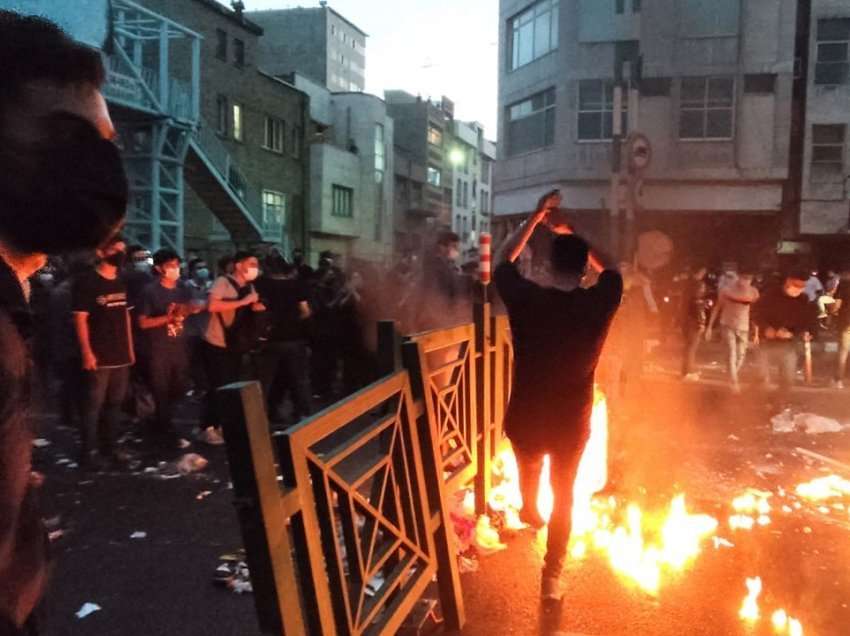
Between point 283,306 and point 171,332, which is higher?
point 283,306

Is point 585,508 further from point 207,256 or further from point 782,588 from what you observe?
point 207,256

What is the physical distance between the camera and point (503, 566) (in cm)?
471

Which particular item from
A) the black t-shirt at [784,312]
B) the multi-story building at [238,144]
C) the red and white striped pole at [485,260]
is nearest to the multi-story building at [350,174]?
the multi-story building at [238,144]

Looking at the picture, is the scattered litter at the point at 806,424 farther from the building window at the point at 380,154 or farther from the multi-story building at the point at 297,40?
the multi-story building at the point at 297,40

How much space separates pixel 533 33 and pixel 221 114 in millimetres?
12961

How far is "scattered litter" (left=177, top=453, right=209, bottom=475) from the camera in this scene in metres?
6.75

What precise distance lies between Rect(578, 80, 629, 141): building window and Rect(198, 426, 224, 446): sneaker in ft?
73.4

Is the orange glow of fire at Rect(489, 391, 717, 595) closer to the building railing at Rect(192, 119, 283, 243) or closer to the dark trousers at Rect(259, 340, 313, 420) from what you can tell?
the dark trousers at Rect(259, 340, 313, 420)

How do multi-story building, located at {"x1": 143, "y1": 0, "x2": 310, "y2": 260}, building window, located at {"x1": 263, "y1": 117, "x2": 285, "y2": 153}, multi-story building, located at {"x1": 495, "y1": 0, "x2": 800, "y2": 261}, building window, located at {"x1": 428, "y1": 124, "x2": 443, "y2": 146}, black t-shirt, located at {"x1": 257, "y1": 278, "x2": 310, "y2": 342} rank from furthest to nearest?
building window, located at {"x1": 428, "y1": 124, "x2": 443, "y2": 146}, building window, located at {"x1": 263, "y1": 117, "x2": 285, "y2": 153}, multi-story building, located at {"x1": 143, "y1": 0, "x2": 310, "y2": 260}, multi-story building, located at {"x1": 495, "y1": 0, "x2": 800, "y2": 261}, black t-shirt, located at {"x1": 257, "y1": 278, "x2": 310, "y2": 342}

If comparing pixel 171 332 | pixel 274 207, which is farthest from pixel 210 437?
pixel 274 207

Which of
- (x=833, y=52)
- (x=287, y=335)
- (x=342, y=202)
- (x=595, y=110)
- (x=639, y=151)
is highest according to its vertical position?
(x=833, y=52)

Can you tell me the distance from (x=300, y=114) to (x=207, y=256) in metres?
10.9

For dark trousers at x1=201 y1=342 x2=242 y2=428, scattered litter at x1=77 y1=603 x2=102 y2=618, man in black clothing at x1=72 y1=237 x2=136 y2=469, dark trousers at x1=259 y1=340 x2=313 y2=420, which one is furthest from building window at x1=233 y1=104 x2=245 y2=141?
scattered litter at x1=77 y1=603 x2=102 y2=618

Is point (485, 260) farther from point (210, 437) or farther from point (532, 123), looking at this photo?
point (532, 123)
